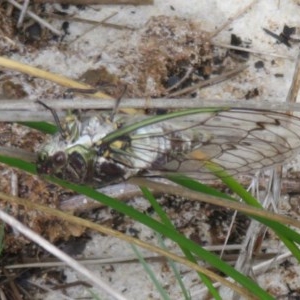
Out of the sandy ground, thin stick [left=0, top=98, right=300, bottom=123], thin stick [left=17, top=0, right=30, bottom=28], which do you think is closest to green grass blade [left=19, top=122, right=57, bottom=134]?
thin stick [left=0, top=98, right=300, bottom=123]

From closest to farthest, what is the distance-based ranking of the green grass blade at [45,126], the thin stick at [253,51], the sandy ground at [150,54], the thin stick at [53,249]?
the thin stick at [53,249], the green grass blade at [45,126], the sandy ground at [150,54], the thin stick at [253,51]

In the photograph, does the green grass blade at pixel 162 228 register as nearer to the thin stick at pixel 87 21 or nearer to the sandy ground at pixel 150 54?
the sandy ground at pixel 150 54

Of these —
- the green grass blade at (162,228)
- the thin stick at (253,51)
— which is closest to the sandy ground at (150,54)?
the thin stick at (253,51)

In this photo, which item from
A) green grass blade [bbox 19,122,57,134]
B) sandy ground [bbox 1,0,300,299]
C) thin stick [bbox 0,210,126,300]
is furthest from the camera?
sandy ground [bbox 1,0,300,299]

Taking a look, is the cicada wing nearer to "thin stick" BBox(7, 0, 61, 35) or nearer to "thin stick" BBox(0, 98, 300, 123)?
"thin stick" BBox(0, 98, 300, 123)

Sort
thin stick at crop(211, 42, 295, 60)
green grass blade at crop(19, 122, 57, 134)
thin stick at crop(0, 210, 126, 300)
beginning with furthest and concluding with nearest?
thin stick at crop(211, 42, 295, 60), green grass blade at crop(19, 122, 57, 134), thin stick at crop(0, 210, 126, 300)

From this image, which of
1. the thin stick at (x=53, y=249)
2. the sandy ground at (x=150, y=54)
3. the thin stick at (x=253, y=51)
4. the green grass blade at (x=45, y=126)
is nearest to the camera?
the thin stick at (x=53, y=249)

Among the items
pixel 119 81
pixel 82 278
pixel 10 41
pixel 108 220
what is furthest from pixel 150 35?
pixel 82 278

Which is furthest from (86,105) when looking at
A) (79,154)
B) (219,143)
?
(219,143)
